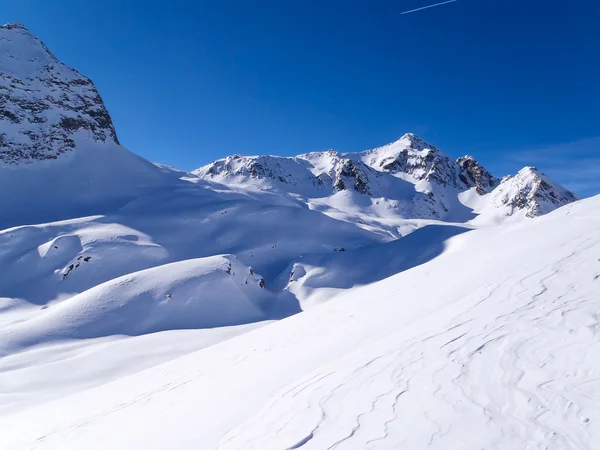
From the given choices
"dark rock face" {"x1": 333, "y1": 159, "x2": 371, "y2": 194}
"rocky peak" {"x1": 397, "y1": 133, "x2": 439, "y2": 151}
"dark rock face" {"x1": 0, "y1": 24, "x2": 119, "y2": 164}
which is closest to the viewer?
"dark rock face" {"x1": 0, "y1": 24, "x2": 119, "y2": 164}

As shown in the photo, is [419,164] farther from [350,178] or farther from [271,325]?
[271,325]

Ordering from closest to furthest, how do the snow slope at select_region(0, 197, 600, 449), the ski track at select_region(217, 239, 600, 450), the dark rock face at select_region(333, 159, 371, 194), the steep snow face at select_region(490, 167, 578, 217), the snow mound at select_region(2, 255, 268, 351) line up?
1. the ski track at select_region(217, 239, 600, 450)
2. the snow slope at select_region(0, 197, 600, 449)
3. the snow mound at select_region(2, 255, 268, 351)
4. the steep snow face at select_region(490, 167, 578, 217)
5. the dark rock face at select_region(333, 159, 371, 194)

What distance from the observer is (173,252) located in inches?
1313

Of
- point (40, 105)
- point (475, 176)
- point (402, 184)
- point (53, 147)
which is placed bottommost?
point (53, 147)

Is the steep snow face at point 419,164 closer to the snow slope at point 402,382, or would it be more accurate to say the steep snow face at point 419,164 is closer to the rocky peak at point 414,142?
the rocky peak at point 414,142

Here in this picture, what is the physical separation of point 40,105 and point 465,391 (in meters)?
73.4

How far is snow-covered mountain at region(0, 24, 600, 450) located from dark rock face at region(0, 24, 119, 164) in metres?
1.47

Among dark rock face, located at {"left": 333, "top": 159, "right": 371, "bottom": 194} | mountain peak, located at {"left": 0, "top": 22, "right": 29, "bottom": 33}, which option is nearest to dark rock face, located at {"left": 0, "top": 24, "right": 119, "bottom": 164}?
mountain peak, located at {"left": 0, "top": 22, "right": 29, "bottom": 33}

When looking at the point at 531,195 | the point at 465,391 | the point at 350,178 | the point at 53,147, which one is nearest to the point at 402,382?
the point at 465,391

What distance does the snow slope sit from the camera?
3828 mm

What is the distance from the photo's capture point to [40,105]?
58750 mm

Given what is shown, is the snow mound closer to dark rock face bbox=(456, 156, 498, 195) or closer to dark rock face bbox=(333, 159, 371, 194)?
dark rock face bbox=(333, 159, 371, 194)

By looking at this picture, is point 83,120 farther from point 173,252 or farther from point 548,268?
point 548,268

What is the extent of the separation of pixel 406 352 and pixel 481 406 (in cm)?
187
